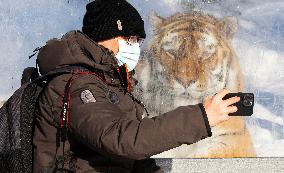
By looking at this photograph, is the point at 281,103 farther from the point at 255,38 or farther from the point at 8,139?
the point at 8,139

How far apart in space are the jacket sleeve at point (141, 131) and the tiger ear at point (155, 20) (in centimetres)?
426

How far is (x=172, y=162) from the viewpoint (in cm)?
430

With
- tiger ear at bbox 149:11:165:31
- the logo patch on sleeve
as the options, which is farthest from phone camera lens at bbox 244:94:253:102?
tiger ear at bbox 149:11:165:31

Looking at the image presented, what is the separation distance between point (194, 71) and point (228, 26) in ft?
2.19

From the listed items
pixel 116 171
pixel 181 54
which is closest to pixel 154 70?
pixel 181 54

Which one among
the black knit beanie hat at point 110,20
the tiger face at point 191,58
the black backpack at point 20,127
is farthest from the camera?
the tiger face at point 191,58

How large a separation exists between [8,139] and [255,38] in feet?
14.7

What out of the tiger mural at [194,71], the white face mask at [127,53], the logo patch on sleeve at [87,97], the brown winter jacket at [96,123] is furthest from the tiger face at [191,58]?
the logo patch on sleeve at [87,97]

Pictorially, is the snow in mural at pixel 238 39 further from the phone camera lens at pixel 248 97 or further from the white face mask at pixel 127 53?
the phone camera lens at pixel 248 97

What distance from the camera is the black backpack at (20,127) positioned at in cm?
184

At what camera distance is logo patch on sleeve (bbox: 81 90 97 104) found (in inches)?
67.2

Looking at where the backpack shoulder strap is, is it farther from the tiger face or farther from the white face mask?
the tiger face

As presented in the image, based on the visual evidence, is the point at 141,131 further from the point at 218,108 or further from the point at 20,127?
the point at 20,127

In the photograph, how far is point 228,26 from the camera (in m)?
5.91
